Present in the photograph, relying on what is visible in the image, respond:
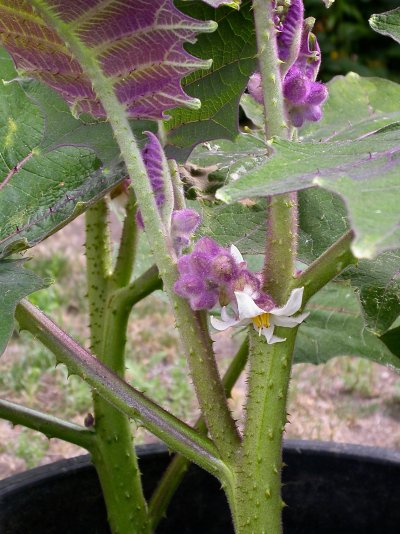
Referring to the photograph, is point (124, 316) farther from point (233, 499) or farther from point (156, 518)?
point (233, 499)

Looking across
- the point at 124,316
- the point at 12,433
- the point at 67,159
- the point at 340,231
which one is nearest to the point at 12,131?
the point at 67,159

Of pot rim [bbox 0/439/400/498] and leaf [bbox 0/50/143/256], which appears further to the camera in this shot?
pot rim [bbox 0/439/400/498]

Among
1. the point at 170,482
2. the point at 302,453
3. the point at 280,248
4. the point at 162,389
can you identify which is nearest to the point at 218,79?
the point at 280,248

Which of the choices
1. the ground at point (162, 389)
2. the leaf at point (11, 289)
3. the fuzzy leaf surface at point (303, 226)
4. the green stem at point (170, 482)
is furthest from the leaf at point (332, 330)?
the ground at point (162, 389)

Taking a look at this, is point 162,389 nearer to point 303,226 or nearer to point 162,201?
point 303,226

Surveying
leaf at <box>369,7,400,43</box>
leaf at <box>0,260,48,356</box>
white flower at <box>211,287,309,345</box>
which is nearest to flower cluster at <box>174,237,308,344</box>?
white flower at <box>211,287,309,345</box>

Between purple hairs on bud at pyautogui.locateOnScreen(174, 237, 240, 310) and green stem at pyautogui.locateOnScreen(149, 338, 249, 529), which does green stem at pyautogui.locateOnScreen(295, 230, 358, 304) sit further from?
green stem at pyautogui.locateOnScreen(149, 338, 249, 529)
